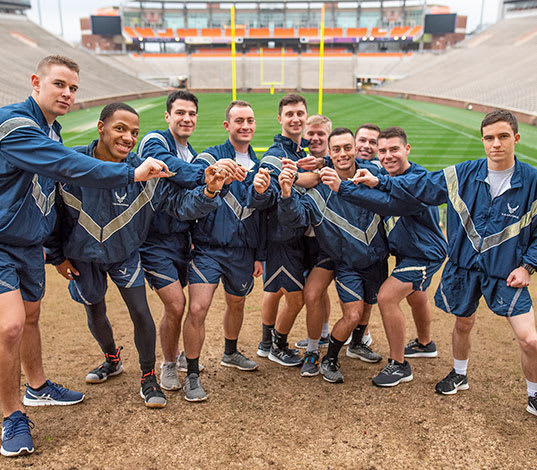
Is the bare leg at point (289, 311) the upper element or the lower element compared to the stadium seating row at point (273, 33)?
lower

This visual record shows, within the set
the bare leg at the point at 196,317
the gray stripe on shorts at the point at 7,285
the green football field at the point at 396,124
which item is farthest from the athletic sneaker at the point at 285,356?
the green football field at the point at 396,124

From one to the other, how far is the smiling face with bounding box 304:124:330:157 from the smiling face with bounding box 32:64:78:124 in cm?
196

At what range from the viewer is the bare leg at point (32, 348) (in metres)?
3.44

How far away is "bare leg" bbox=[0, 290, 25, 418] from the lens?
2.97m

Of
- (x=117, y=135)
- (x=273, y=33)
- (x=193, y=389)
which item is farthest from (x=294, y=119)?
(x=273, y=33)

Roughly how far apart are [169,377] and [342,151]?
7.64 ft

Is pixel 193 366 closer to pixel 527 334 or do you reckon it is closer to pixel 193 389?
pixel 193 389

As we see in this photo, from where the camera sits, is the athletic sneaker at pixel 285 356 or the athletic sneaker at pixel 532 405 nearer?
the athletic sneaker at pixel 532 405

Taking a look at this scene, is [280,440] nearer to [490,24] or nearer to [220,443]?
[220,443]

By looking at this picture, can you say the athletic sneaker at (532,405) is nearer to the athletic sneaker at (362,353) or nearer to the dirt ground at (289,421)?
the dirt ground at (289,421)

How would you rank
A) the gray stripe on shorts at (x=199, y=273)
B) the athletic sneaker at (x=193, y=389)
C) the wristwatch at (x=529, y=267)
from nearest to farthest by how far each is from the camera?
the wristwatch at (x=529, y=267) < the athletic sneaker at (x=193, y=389) < the gray stripe on shorts at (x=199, y=273)

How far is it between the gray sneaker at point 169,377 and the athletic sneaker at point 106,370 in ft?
1.32

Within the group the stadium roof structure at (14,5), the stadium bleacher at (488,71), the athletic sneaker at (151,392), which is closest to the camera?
the athletic sneaker at (151,392)

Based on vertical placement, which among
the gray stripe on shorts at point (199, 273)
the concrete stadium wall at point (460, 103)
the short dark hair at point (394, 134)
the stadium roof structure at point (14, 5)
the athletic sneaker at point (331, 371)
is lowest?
the athletic sneaker at point (331, 371)
